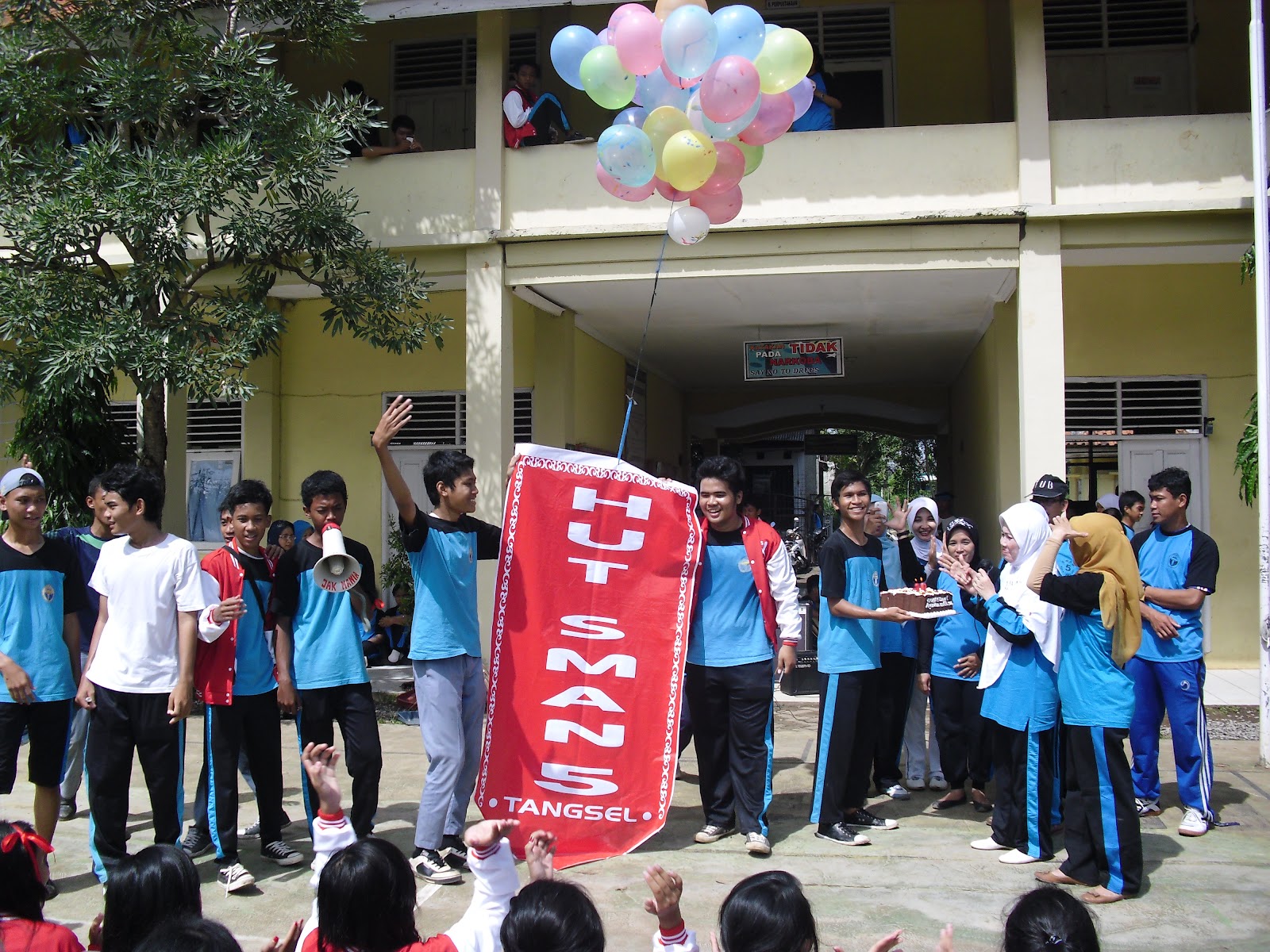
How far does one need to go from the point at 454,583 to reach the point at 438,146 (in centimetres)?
782

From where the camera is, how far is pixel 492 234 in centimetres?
852

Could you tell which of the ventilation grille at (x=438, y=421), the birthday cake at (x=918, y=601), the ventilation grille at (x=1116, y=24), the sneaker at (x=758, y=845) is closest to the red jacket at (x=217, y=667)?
the sneaker at (x=758, y=845)

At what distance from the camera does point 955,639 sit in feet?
17.2

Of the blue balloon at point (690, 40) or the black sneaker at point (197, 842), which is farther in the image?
the blue balloon at point (690, 40)

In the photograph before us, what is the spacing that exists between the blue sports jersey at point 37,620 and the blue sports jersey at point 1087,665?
384cm

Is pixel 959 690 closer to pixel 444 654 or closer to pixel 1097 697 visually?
pixel 1097 697

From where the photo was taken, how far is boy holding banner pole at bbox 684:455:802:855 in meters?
4.67

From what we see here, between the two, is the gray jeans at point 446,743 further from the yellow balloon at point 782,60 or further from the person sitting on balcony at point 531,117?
the person sitting on balcony at point 531,117

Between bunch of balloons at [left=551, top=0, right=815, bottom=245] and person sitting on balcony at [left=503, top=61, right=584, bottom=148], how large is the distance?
3.16m

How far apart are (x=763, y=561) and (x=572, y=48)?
9.17 feet

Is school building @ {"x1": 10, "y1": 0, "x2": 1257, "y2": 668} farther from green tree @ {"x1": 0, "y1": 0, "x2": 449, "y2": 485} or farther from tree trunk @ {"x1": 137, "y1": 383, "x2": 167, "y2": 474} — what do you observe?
tree trunk @ {"x1": 137, "y1": 383, "x2": 167, "y2": 474}

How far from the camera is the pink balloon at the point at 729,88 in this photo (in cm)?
484

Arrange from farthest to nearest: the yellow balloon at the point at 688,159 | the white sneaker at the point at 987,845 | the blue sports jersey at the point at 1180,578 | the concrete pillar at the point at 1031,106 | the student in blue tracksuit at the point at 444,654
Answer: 1. the concrete pillar at the point at 1031,106
2. the blue sports jersey at the point at 1180,578
3. the yellow balloon at the point at 688,159
4. the white sneaker at the point at 987,845
5. the student in blue tracksuit at the point at 444,654

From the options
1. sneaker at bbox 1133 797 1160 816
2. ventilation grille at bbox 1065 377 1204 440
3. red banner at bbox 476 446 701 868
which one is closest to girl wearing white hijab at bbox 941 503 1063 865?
sneaker at bbox 1133 797 1160 816
